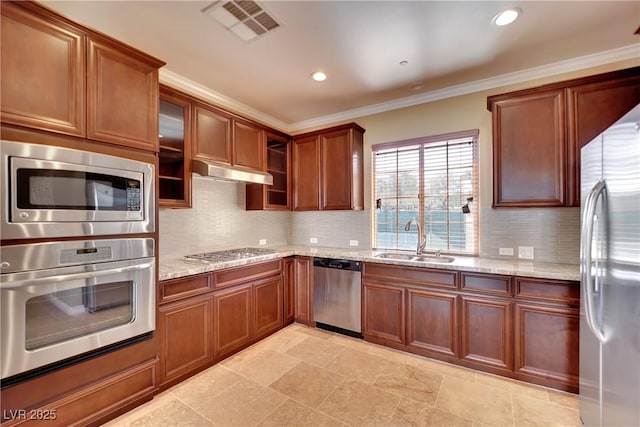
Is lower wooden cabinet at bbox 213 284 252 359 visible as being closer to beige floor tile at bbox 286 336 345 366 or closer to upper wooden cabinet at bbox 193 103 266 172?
beige floor tile at bbox 286 336 345 366

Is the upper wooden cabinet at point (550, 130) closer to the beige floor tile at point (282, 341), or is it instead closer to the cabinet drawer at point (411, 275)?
the cabinet drawer at point (411, 275)

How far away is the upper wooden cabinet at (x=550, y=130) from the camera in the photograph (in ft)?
7.10

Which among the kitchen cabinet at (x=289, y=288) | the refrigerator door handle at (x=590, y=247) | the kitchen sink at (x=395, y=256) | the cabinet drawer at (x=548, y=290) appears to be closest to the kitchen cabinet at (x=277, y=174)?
the kitchen cabinet at (x=289, y=288)

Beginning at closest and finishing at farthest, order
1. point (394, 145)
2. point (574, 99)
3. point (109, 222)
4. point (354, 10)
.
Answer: point (109, 222)
point (354, 10)
point (574, 99)
point (394, 145)

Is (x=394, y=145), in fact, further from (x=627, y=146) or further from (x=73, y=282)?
(x=73, y=282)

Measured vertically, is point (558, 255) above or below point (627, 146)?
below

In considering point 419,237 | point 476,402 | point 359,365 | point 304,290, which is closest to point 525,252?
point 419,237

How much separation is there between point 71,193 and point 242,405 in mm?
1815

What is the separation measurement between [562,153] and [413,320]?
1.95 m

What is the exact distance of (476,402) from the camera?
6.61 feet

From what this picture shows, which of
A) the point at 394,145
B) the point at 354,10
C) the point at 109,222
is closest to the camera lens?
the point at 109,222

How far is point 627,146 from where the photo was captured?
4.13ft

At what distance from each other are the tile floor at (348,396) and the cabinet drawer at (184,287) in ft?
2.40

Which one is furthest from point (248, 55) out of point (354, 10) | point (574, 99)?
point (574, 99)
